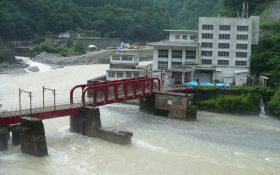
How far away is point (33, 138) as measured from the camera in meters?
28.4

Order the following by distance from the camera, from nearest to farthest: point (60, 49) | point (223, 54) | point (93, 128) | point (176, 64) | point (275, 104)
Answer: point (93, 128) → point (275, 104) → point (223, 54) → point (176, 64) → point (60, 49)

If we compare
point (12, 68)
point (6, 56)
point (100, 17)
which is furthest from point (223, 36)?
point (100, 17)

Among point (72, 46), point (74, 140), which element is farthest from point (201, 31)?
point (72, 46)


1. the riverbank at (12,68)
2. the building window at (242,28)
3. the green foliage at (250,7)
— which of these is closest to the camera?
the building window at (242,28)

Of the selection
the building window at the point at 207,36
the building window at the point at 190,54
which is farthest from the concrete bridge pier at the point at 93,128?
the building window at the point at 207,36

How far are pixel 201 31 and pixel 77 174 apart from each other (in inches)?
1330

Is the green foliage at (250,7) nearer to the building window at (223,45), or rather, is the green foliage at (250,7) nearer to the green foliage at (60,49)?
the building window at (223,45)

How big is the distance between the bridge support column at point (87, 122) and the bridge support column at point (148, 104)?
10.9 metres

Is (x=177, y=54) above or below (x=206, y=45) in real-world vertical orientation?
below

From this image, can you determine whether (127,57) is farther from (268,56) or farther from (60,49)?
(60,49)

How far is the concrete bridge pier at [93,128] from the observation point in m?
32.0

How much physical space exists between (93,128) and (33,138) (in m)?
6.60

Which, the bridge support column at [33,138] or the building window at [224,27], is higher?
the building window at [224,27]

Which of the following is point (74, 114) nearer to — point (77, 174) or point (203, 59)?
point (77, 174)
